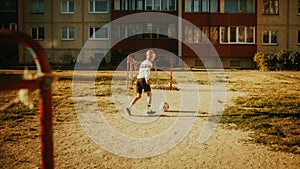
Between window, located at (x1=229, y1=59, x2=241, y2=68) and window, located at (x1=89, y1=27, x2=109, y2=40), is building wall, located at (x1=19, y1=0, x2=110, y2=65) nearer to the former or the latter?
window, located at (x1=89, y1=27, x2=109, y2=40)

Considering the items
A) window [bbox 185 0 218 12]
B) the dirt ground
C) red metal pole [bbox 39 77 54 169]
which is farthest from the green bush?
red metal pole [bbox 39 77 54 169]

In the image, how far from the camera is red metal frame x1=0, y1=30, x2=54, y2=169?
6.45ft

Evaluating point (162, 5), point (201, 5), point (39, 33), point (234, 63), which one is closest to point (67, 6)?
point (39, 33)

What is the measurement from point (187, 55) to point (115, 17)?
882 cm

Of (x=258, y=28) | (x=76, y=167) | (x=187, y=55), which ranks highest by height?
(x=258, y=28)

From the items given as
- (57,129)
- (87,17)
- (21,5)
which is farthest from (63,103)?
(21,5)

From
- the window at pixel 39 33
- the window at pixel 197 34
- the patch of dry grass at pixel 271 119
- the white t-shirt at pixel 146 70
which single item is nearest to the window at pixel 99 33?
the window at pixel 39 33

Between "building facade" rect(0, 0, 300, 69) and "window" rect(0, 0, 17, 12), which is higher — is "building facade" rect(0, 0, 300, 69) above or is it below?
below

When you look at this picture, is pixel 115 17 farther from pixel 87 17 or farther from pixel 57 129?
pixel 57 129

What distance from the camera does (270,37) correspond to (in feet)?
104

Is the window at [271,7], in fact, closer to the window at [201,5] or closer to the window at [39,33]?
the window at [201,5]

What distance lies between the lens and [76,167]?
4242 mm

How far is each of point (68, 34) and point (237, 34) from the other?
1869cm

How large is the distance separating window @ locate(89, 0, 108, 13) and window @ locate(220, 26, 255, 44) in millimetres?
13304
